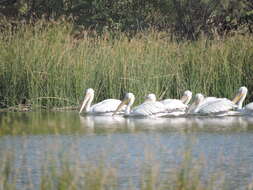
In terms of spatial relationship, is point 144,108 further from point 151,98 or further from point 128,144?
point 128,144

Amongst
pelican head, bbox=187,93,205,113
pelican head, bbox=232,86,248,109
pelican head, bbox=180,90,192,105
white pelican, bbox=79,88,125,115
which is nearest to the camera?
white pelican, bbox=79,88,125,115

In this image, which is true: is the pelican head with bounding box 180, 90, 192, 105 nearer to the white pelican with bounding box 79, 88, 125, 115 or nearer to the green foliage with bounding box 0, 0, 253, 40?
the white pelican with bounding box 79, 88, 125, 115

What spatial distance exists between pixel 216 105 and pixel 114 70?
2.93m

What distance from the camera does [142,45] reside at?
18.5 metres

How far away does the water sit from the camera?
9289 millimetres

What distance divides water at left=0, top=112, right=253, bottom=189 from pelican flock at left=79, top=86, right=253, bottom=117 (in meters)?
0.20

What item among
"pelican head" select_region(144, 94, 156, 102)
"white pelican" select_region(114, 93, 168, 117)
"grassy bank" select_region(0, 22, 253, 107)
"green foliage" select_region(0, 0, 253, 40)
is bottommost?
"white pelican" select_region(114, 93, 168, 117)

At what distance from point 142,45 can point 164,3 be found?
10.3 m

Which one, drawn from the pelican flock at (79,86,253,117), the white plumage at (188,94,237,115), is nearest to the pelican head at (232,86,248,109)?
the pelican flock at (79,86,253,117)

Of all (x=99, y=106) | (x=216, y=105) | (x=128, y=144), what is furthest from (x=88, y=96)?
(x=128, y=144)

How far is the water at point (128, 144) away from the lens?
9.29m

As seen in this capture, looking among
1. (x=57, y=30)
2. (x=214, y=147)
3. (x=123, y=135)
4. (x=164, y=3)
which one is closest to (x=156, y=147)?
(x=214, y=147)

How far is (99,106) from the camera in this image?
16.8 metres

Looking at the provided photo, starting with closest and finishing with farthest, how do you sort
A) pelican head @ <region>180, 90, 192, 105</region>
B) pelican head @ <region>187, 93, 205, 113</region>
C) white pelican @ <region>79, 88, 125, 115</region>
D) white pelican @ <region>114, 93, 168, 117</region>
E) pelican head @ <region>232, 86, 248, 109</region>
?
1. white pelican @ <region>114, 93, 168, 117</region>
2. white pelican @ <region>79, 88, 125, 115</region>
3. pelican head @ <region>187, 93, 205, 113</region>
4. pelican head @ <region>232, 86, 248, 109</region>
5. pelican head @ <region>180, 90, 192, 105</region>
